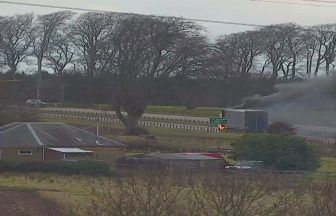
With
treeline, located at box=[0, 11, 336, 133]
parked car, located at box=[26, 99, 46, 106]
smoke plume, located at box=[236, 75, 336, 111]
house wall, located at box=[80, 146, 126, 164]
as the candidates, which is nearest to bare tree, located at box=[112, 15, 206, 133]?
treeline, located at box=[0, 11, 336, 133]

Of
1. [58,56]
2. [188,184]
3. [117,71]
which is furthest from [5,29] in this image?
[188,184]

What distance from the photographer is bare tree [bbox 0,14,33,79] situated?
8919 cm

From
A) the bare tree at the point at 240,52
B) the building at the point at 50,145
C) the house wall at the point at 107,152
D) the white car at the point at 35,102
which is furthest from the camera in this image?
the white car at the point at 35,102

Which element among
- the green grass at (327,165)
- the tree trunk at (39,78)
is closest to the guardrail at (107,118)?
the tree trunk at (39,78)

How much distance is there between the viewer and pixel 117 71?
204 ft

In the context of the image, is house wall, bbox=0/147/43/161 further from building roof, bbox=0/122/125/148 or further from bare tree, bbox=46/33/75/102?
bare tree, bbox=46/33/75/102

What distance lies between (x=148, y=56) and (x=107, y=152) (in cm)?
1556

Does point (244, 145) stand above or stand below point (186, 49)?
below

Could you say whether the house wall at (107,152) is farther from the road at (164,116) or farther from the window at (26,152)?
the road at (164,116)

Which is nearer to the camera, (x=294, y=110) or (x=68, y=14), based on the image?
(x=294, y=110)

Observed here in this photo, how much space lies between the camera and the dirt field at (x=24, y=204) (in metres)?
26.7

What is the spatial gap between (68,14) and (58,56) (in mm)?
5060

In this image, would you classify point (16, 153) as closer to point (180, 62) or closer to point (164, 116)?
point (180, 62)

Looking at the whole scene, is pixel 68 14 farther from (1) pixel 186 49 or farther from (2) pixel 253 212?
(2) pixel 253 212
